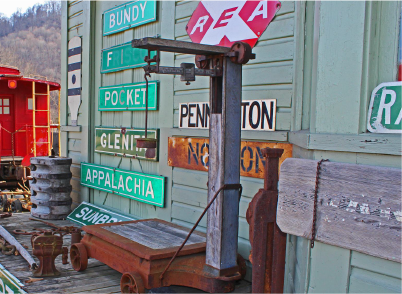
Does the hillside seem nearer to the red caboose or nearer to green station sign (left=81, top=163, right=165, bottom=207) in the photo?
the red caboose

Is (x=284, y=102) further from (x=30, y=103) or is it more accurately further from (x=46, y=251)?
(x=30, y=103)

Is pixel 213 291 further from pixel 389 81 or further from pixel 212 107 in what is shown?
pixel 389 81

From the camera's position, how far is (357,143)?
2309 mm

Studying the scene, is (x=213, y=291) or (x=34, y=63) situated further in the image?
(x=34, y=63)

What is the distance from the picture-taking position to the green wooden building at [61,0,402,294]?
2.33m

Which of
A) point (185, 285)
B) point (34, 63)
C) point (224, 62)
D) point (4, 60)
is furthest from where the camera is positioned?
point (34, 63)

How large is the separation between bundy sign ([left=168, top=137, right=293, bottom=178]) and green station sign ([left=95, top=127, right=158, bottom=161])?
54 centimetres

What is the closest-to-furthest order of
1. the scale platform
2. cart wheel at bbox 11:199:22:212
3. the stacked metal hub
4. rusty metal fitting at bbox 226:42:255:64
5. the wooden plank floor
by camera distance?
rusty metal fitting at bbox 226:42:255:64, the scale platform, the wooden plank floor, the stacked metal hub, cart wheel at bbox 11:199:22:212

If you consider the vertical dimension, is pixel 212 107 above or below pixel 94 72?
below

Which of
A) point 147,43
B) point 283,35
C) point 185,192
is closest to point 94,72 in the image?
point 185,192

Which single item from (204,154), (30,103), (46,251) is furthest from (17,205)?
(204,154)

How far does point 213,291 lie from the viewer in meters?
3.49

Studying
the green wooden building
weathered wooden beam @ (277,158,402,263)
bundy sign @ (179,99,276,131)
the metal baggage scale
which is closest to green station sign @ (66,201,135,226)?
the green wooden building

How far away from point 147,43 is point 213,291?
199 cm
